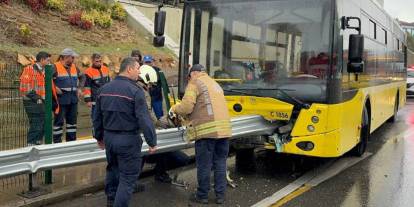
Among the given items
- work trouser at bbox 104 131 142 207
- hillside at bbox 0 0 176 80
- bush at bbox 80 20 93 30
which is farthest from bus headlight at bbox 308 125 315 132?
bush at bbox 80 20 93 30

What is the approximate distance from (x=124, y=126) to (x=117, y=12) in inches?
629

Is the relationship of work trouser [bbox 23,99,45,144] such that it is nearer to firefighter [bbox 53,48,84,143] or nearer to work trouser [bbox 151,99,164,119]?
firefighter [bbox 53,48,84,143]

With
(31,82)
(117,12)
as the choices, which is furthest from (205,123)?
(117,12)

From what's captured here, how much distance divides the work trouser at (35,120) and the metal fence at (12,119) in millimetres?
66

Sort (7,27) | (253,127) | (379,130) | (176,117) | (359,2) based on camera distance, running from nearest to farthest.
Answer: (176,117) < (253,127) < (359,2) < (379,130) < (7,27)

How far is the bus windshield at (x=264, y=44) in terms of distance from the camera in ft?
23.9

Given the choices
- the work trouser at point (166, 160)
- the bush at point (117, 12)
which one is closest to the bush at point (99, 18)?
the bush at point (117, 12)

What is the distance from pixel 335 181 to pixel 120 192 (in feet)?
12.1

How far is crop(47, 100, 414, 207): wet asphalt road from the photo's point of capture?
20.8 feet

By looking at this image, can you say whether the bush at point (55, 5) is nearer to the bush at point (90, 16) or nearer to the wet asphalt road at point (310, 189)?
the bush at point (90, 16)

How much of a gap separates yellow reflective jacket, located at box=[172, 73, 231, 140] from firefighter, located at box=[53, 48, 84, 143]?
8.62 feet

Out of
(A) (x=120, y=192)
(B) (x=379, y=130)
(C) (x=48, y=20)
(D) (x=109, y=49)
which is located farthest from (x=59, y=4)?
(A) (x=120, y=192)

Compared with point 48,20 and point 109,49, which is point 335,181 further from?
point 48,20

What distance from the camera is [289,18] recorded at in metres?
7.45
